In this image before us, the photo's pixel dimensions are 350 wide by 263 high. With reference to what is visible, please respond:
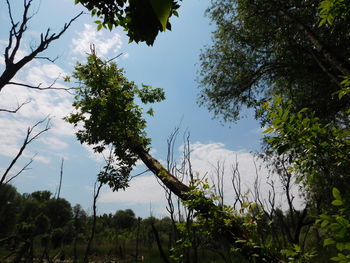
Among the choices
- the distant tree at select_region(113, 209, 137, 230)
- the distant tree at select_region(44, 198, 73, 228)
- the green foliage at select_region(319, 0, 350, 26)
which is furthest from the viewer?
the distant tree at select_region(113, 209, 137, 230)

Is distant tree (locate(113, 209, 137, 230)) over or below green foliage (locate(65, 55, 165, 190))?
over

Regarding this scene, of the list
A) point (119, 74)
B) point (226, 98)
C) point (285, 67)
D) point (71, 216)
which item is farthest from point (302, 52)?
point (71, 216)

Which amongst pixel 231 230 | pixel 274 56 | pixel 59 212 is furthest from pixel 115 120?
pixel 59 212

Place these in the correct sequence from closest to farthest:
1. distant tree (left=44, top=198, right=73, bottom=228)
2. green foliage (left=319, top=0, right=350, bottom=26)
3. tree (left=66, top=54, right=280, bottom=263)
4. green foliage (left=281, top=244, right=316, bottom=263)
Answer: green foliage (left=281, top=244, right=316, bottom=263) < green foliage (left=319, top=0, right=350, bottom=26) < tree (left=66, top=54, right=280, bottom=263) < distant tree (left=44, top=198, right=73, bottom=228)

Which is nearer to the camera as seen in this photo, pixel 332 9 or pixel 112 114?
pixel 332 9

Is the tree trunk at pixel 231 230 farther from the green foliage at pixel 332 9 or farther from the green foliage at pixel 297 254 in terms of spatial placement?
the green foliage at pixel 332 9

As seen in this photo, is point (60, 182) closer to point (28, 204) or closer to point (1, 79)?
point (1, 79)

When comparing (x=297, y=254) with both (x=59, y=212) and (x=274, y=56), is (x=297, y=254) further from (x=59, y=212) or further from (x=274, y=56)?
(x=59, y=212)

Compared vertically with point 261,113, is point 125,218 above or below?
above

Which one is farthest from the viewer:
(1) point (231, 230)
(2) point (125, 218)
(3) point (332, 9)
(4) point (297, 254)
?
(2) point (125, 218)

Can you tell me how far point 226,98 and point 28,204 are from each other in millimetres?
55046

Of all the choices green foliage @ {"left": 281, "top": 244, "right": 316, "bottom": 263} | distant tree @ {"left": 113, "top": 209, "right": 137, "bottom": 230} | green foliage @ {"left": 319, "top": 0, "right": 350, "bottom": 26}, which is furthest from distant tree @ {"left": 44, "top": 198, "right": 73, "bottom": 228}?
green foliage @ {"left": 319, "top": 0, "right": 350, "bottom": 26}

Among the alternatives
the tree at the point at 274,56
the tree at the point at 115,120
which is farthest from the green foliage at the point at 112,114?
the tree at the point at 274,56

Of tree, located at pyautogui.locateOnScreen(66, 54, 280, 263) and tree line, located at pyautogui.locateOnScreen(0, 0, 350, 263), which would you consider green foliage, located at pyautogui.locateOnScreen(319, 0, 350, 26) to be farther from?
tree, located at pyautogui.locateOnScreen(66, 54, 280, 263)
